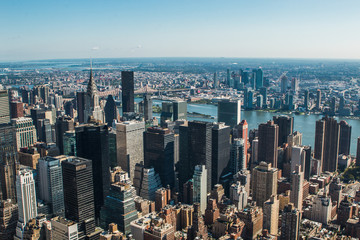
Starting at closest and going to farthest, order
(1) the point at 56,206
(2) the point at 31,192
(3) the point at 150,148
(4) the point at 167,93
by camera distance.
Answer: (2) the point at 31,192
(1) the point at 56,206
(3) the point at 150,148
(4) the point at 167,93

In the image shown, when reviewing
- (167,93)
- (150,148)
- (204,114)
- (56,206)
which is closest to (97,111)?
(150,148)

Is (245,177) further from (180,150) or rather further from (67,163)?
(67,163)

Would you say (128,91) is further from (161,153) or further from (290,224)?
(290,224)

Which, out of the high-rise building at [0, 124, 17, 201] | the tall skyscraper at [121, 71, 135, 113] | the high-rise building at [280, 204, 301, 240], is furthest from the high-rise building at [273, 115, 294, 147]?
the high-rise building at [0, 124, 17, 201]

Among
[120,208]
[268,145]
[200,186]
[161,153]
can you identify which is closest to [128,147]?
[161,153]

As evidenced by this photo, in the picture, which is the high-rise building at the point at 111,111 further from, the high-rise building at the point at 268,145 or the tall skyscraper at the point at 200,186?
the tall skyscraper at the point at 200,186

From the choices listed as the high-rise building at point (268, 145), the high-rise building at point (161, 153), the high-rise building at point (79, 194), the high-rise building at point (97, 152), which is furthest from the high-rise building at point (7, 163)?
the high-rise building at point (268, 145)

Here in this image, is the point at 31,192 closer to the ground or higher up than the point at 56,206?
higher up
